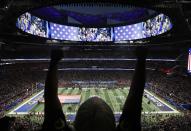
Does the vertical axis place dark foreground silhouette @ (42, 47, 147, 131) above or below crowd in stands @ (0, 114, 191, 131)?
above

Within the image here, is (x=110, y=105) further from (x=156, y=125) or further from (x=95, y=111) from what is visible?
(x=95, y=111)

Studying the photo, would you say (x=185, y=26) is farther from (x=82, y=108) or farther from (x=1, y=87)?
(x=82, y=108)

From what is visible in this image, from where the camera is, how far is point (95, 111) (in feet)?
6.64

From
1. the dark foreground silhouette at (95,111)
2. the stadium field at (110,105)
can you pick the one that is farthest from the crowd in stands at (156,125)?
the dark foreground silhouette at (95,111)

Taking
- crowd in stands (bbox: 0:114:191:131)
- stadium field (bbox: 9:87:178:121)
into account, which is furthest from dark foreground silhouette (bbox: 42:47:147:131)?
stadium field (bbox: 9:87:178:121)

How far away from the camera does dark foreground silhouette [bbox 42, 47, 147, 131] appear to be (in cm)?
203

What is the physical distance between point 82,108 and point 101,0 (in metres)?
11.1

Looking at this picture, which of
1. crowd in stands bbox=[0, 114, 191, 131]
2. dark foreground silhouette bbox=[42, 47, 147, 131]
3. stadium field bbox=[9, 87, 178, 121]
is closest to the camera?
dark foreground silhouette bbox=[42, 47, 147, 131]

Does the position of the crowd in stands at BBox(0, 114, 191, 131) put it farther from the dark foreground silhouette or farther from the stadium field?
the dark foreground silhouette

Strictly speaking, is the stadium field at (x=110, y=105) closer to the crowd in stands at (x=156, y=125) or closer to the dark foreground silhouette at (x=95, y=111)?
the crowd in stands at (x=156, y=125)

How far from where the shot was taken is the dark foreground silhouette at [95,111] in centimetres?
203

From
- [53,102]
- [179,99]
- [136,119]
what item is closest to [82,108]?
[53,102]

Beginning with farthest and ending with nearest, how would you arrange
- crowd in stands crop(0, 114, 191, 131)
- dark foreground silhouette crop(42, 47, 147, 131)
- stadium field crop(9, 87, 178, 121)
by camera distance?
stadium field crop(9, 87, 178, 121) → crowd in stands crop(0, 114, 191, 131) → dark foreground silhouette crop(42, 47, 147, 131)

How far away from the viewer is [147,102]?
134 ft
